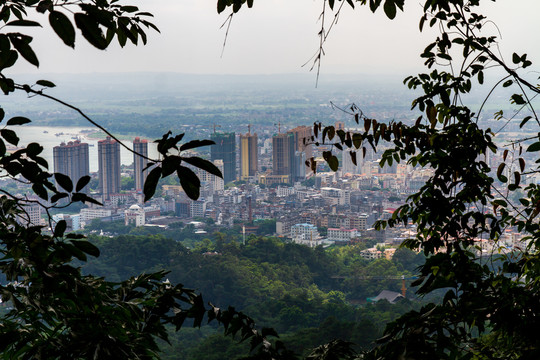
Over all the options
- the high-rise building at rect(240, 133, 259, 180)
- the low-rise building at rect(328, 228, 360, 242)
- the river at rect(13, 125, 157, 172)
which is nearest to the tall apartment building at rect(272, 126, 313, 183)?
the high-rise building at rect(240, 133, 259, 180)

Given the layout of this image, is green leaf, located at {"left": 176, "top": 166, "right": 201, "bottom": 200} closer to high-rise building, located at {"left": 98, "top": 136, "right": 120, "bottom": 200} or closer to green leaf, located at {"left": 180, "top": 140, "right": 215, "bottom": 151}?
green leaf, located at {"left": 180, "top": 140, "right": 215, "bottom": 151}

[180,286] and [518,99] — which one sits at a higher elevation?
[518,99]

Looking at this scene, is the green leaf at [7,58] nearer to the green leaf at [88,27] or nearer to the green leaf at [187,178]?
the green leaf at [88,27]

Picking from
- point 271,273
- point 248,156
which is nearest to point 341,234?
point 271,273

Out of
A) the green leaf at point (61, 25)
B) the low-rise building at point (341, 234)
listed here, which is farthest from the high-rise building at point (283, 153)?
the green leaf at point (61, 25)

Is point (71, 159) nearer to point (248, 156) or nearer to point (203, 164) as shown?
point (248, 156)
